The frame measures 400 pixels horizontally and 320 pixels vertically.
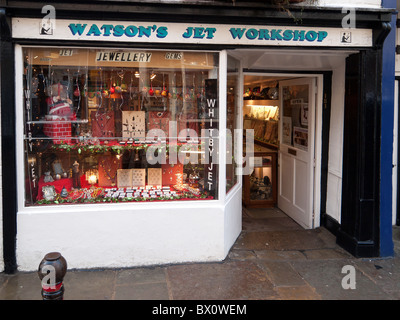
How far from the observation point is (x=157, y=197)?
19.5 feet

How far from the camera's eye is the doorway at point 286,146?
287 inches

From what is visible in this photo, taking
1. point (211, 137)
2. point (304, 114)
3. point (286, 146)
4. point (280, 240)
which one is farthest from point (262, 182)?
point (211, 137)

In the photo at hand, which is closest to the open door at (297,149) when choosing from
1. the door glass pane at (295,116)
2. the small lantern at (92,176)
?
the door glass pane at (295,116)

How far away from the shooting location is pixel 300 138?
768 centimetres

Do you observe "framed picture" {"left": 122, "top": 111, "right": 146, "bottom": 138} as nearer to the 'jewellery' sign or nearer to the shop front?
the shop front

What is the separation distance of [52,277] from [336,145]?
506cm

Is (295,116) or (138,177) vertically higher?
(295,116)

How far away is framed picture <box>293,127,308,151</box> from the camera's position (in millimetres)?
7482

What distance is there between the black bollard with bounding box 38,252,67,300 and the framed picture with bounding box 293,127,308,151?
5.12 m

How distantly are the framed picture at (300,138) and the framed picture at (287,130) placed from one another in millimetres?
198

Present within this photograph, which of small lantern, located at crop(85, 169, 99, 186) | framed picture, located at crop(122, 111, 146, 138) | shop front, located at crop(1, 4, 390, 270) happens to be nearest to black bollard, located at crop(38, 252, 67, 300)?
shop front, located at crop(1, 4, 390, 270)

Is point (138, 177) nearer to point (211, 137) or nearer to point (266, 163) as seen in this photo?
point (211, 137)

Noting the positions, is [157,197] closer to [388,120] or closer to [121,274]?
[121,274]

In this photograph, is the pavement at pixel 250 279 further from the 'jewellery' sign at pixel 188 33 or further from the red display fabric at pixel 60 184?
the 'jewellery' sign at pixel 188 33
